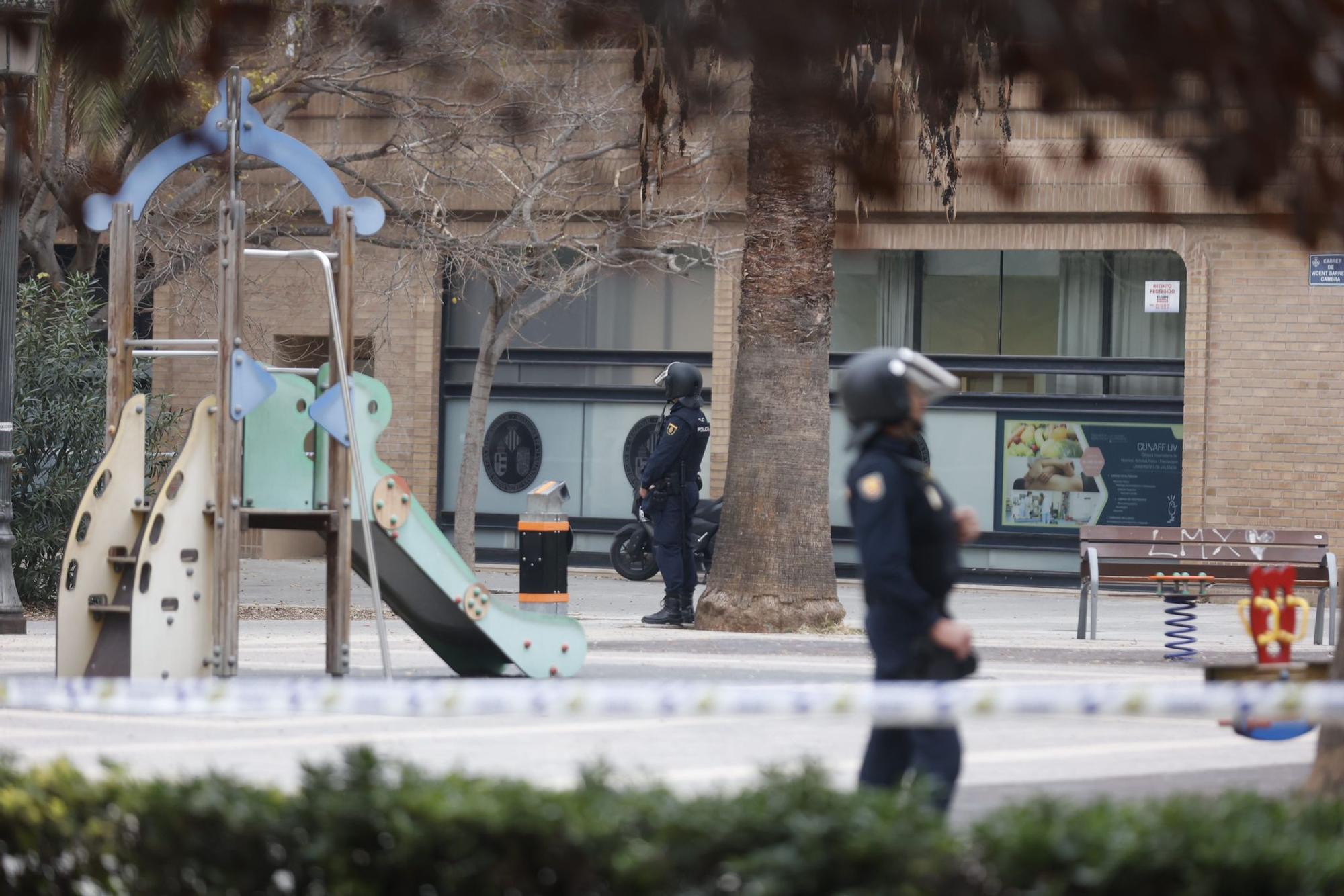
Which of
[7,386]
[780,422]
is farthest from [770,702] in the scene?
[7,386]

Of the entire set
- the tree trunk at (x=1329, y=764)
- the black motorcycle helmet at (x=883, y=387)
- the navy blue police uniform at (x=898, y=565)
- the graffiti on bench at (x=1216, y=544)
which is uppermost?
the black motorcycle helmet at (x=883, y=387)

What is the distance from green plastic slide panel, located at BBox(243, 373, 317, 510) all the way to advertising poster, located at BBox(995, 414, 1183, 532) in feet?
41.4

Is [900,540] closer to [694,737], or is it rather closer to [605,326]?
[694,737]

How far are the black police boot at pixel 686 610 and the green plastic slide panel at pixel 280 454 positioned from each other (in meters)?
4.80

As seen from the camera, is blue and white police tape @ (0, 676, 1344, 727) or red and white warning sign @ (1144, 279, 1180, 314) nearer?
blue and white police tape @ (0, 676, 1344, 727)

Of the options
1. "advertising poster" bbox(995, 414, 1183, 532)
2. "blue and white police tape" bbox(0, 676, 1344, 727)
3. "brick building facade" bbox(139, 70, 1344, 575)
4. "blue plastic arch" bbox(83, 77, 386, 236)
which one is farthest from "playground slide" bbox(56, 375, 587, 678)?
"advertising poster" bbox(995, 414, 1183, 532)

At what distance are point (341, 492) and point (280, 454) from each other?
0.42m

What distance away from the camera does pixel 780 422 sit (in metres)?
14.4

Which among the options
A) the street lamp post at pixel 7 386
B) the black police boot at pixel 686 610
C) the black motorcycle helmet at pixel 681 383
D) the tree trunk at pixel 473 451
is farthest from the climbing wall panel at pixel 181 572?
the tree trunk at pixel 473 451

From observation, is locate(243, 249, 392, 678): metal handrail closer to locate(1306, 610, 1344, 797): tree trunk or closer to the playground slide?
the playground slide

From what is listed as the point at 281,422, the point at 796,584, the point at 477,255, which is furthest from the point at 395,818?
the point at 477,255

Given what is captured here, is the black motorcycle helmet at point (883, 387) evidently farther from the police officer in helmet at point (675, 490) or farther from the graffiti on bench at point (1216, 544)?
the graffiti on bench at point (1216, 544)

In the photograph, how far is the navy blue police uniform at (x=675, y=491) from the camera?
14812 mm

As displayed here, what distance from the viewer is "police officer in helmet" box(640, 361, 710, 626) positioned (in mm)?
14828
